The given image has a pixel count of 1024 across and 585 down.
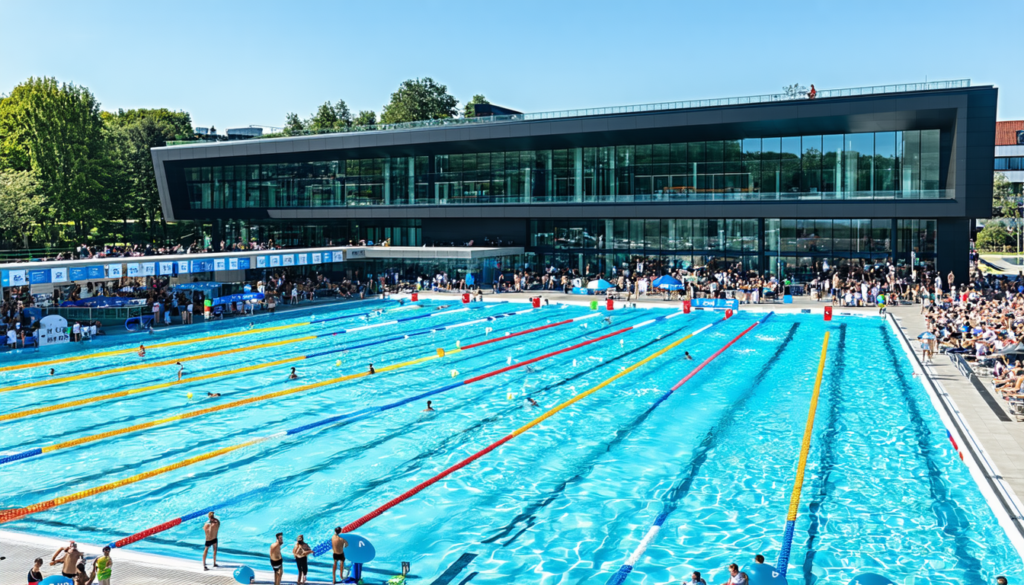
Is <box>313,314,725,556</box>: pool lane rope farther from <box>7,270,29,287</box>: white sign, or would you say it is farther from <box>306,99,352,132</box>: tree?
<box>306,99,352,132</box>: tree

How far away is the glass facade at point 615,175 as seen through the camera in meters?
39.8

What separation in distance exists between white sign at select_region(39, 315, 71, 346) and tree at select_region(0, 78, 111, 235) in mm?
27740

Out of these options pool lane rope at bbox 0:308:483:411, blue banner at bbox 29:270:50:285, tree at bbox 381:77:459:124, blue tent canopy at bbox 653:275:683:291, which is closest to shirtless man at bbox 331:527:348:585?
pool lane rope at bbox 0:308:483:411

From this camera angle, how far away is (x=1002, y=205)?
8388 centimetres

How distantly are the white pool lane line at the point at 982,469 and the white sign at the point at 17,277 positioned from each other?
3071 cm

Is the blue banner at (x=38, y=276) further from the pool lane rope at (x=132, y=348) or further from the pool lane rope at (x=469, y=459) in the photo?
the pool lane rope at (x=469, y=459)

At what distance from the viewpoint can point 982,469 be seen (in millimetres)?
12797

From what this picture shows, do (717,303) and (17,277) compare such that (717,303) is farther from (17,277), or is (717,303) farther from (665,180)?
(17,277)

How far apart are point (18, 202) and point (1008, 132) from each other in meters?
102

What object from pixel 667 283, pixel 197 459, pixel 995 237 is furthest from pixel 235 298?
pixel 995 237

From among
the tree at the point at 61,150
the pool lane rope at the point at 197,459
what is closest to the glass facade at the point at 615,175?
the tree at the point at 61,150

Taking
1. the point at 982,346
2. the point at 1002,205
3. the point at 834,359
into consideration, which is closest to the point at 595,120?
the point at 834,359

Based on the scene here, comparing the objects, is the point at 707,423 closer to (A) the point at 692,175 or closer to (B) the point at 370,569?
(B) the point at 370,569

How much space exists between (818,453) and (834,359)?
1048 centimetres
